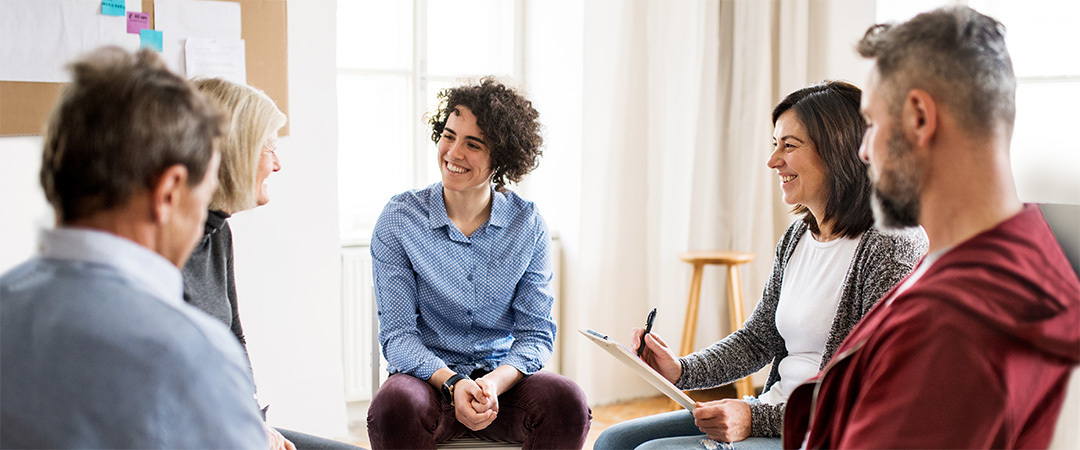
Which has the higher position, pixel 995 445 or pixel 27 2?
pixel 27 2

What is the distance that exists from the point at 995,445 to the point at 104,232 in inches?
37.9

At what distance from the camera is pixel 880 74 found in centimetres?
104

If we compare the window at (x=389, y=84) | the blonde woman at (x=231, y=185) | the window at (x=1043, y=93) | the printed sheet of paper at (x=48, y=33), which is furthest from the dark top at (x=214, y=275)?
the window at (x=1043, y=93)

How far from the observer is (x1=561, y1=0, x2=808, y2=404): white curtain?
353 cm

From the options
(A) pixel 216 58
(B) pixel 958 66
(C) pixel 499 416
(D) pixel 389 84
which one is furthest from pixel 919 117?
(D) pixel 389 84

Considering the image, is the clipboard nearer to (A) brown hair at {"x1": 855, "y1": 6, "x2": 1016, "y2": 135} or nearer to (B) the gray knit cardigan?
(B) the gray knit cardigan

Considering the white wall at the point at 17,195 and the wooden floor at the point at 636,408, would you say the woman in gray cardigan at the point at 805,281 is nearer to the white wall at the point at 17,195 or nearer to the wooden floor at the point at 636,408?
the wooden floor at the point at 636,408

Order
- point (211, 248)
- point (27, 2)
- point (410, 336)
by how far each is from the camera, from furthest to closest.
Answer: point (27, 2)
point (410, 336)
point (211, 248)

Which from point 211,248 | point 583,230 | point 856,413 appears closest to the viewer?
point 856,413

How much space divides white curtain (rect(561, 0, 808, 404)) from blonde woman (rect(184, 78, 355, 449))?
196 cm

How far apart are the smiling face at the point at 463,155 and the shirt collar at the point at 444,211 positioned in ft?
0.11

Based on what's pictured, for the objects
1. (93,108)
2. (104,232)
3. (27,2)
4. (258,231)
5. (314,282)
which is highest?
(27,2)

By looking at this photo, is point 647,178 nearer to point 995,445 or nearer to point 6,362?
point 995,445

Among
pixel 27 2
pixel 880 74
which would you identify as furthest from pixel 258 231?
pixel 880 74
